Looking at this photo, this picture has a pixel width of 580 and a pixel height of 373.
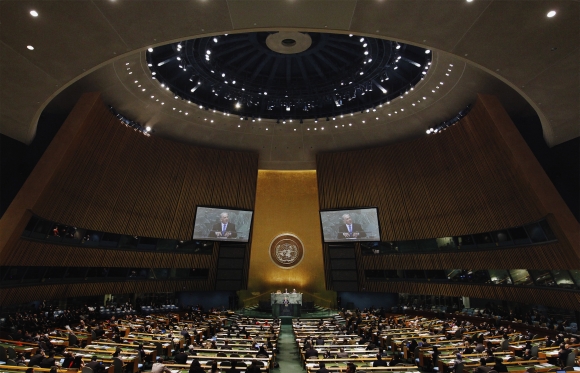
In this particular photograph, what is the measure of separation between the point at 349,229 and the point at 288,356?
11973 millimetres

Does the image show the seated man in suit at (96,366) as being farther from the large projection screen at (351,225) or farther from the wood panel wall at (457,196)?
the large projection screen at (351,225)

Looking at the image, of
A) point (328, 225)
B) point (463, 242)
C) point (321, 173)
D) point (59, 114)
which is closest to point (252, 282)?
point (328, 225)

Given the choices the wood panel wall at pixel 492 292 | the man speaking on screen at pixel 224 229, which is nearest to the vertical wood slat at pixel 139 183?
the man speaking on screen at pixel 224 229

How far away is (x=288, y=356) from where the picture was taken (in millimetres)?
12992

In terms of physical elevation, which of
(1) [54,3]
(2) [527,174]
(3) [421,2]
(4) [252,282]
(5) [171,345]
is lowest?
(5) [171,345]

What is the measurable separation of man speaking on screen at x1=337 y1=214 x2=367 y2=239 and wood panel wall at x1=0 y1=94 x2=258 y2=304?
660 cm

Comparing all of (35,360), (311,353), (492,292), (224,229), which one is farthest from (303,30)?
(492,292)

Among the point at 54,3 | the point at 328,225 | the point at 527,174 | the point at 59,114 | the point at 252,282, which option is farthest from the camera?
the point at 252,282

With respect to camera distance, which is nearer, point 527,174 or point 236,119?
point 527,174

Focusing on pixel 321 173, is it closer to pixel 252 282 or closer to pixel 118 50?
pixel 252 282

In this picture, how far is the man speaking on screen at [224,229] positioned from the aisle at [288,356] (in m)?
8.33

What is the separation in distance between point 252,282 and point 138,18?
22256 millimetres

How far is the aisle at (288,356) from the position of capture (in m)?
11.3

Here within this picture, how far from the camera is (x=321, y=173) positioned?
84.9 ft
